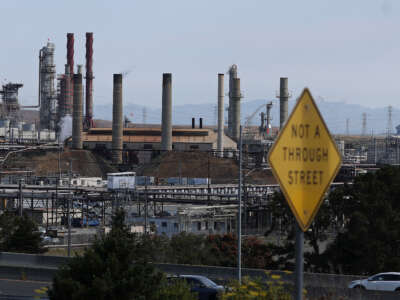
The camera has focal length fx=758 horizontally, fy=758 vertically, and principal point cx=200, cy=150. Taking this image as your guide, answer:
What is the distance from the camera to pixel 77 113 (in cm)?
9081

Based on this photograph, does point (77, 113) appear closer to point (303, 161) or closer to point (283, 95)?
point (283, 95)

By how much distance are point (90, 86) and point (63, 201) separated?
54.5 metres

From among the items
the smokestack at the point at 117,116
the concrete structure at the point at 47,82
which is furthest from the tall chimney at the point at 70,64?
the smokestack at the point at 117,116

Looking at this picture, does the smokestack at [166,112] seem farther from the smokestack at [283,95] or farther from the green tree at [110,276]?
the green tree at [110,276]

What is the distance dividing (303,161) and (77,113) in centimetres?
8738

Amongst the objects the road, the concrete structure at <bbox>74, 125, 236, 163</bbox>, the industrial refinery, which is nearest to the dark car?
the road

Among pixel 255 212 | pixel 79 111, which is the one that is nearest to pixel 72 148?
pixel 79 111

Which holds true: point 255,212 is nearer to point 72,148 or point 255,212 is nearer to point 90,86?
point 72,148

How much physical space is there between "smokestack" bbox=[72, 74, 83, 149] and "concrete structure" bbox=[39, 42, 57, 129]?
13.6 meters

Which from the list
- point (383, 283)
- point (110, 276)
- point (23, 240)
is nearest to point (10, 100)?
point (23, 240)

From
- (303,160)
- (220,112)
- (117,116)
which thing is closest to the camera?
(303,160)

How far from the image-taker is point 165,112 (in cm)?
9025

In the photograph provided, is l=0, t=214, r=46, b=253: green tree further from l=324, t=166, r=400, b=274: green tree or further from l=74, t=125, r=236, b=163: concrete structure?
l=74, t=125, r=236, b=163: concrete structure

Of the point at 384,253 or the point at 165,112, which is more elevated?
the point at 165,112
